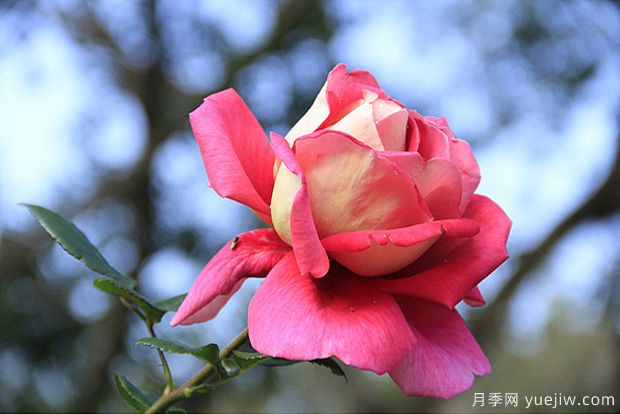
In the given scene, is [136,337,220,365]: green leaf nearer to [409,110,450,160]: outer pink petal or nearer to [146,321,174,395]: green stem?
[146,321,174,395]: green stem

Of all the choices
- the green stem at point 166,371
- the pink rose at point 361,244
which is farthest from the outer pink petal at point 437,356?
the green stem at point 166,371

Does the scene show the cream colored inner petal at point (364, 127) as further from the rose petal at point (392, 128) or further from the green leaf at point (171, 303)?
the green leaf at point (171, 303)

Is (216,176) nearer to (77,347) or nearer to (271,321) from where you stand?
(271,321)

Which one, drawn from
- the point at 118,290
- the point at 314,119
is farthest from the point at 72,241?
the point at 314,119

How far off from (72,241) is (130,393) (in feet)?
0.30

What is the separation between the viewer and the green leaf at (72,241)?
1.28 ft

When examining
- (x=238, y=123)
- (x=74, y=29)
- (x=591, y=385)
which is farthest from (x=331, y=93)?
(x=74, y=29)

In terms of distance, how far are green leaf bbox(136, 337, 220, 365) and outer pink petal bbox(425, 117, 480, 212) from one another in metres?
0.14

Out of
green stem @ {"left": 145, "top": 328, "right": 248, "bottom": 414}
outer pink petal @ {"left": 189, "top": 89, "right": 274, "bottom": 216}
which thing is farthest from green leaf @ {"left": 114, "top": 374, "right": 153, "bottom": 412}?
outer pink petal @ {"left": 189, "top": 89, "right": 274, "bottom": 216}

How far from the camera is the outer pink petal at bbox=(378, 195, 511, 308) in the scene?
330mm

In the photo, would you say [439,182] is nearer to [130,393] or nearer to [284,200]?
[284,200]

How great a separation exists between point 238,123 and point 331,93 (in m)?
0.05

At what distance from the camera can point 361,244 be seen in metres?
0.31

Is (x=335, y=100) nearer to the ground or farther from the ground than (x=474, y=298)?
farther from the ground
